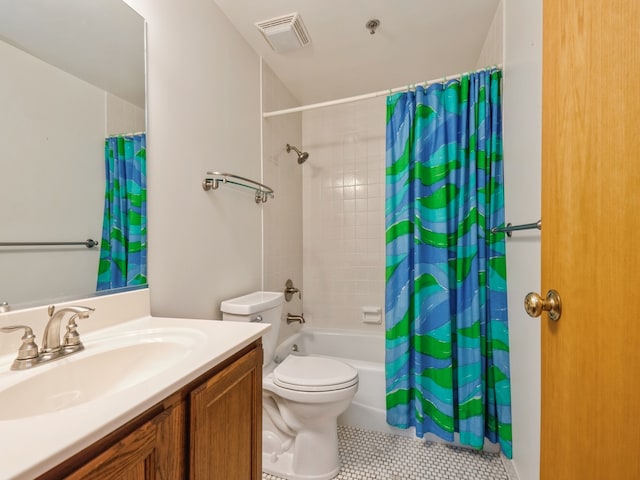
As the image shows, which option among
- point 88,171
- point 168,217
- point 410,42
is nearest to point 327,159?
point 410,42

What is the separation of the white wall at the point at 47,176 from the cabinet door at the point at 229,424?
557 mm

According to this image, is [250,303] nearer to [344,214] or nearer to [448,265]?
[448,265]

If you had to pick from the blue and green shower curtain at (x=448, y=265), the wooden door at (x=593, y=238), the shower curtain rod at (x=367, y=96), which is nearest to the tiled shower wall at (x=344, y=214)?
the shower curtain rod at (x=367, y=96)

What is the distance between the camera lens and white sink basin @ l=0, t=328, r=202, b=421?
605mm

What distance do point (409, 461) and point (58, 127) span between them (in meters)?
2.02

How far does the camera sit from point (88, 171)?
941mm

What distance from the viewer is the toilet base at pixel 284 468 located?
1.39 m

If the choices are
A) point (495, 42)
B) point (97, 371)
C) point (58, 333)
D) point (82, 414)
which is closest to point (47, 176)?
point (58, 333)

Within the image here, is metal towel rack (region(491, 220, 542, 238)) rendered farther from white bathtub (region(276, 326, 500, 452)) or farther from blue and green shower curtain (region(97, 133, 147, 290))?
blue and green shower curtain (region(97, 133, 147, 290))

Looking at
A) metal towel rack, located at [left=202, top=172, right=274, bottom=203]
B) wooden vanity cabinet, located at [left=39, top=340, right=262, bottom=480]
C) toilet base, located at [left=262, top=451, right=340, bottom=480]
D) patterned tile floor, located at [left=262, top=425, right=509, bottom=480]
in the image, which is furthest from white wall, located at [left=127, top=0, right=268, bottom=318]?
patterned tile floor, located at [left=262, top=425, right=509, bottom=480]

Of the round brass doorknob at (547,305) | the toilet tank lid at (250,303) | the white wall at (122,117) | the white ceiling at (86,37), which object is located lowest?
the toilet tank lid at (250,303)

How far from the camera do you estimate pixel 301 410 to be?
54.3 inches

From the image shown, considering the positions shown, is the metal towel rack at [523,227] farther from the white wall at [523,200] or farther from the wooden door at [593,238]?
the wooden door at [593,238]

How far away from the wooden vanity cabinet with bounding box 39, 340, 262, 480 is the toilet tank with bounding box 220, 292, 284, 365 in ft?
1.45
